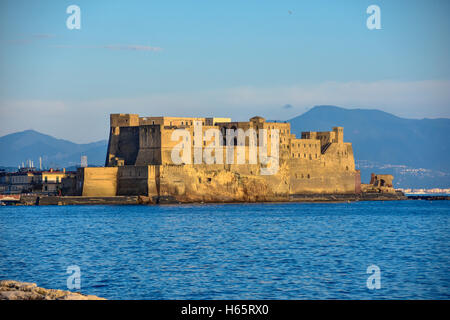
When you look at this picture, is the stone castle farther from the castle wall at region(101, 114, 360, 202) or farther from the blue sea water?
the blue sea water

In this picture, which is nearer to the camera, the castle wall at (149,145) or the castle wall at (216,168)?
the castle wall at (216,168)

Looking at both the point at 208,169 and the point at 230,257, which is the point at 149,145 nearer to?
the point at 208,169

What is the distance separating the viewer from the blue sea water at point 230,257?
17.4 meters

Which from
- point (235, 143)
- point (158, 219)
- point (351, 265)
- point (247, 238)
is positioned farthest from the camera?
point (235, 143)

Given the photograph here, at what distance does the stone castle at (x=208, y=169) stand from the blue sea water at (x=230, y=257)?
1875 cm

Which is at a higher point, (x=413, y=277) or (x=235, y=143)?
(x=235, y=143)

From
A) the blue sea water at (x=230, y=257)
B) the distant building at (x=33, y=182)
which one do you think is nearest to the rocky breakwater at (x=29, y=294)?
the blue sea water at (x=230, y=257)

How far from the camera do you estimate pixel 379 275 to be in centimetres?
1948

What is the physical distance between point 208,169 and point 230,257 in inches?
1591

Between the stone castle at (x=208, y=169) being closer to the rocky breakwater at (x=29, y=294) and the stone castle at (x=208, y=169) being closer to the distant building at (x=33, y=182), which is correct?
the distant building at (x=33, y=182)
